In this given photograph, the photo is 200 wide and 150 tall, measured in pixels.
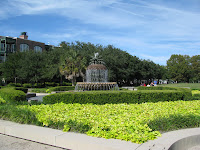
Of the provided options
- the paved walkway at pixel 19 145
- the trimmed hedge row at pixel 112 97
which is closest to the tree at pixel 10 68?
the trimmed hedge row at pixel 112 97

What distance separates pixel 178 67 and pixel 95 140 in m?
68.9

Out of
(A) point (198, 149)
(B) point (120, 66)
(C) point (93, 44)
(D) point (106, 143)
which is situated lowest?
(A) point (198, 149)

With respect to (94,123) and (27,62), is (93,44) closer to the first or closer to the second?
(27,62)

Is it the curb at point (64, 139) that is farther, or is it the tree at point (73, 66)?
the tree at point (73, 66)

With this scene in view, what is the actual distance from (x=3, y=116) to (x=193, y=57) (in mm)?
75677

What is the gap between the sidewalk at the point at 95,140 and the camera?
391cm

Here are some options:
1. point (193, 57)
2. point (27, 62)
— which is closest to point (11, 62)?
point (27, 62)

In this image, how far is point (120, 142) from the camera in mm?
4094

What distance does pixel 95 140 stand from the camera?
4227 millimetres

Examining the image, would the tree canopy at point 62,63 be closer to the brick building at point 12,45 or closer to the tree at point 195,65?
the brick building at point 12,45

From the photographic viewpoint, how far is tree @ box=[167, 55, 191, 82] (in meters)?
66.8

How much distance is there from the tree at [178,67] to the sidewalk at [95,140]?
218 ft

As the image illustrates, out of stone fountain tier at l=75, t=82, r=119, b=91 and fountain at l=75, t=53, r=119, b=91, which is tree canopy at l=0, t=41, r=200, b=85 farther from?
stone fountain tier at l=75, t=82, r=119, b=91

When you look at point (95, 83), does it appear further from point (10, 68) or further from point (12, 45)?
point (12, 45)
